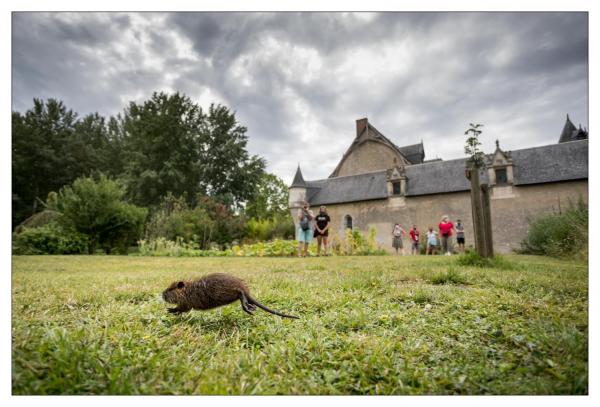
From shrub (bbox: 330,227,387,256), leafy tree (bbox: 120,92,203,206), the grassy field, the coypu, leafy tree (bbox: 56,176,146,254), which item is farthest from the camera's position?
leafy tree (bbox: 120,92,203,206)

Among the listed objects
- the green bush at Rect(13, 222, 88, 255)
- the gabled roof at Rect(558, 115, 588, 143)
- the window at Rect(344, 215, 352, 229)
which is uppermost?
the gabled roof at Rect(558, 115, 588, 143)

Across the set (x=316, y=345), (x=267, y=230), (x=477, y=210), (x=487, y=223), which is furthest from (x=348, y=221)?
(x=316, y=345)

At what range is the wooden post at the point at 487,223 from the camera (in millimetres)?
5859

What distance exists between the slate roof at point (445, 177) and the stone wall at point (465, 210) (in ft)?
1.64

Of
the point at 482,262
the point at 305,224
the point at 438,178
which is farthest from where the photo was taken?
the point at 438,178

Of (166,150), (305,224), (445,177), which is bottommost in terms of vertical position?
(305,224)

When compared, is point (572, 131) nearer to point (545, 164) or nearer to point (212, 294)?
point (212, 294)

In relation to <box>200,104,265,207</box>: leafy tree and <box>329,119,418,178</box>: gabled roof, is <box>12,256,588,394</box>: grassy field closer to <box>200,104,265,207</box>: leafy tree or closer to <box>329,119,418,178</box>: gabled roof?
<box>200,104,265,207</box>: leafy tree

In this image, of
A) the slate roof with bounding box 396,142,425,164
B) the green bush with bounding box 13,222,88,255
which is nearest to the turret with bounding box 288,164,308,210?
the slate roof with bounding box 396,142,425,164

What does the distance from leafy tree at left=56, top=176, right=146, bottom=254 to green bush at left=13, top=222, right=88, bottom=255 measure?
0.40 meters

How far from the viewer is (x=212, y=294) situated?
240cm

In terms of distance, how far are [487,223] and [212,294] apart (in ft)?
18.7

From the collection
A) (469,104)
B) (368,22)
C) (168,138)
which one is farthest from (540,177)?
(168,138)

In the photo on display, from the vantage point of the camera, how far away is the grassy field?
1454 millimetres
